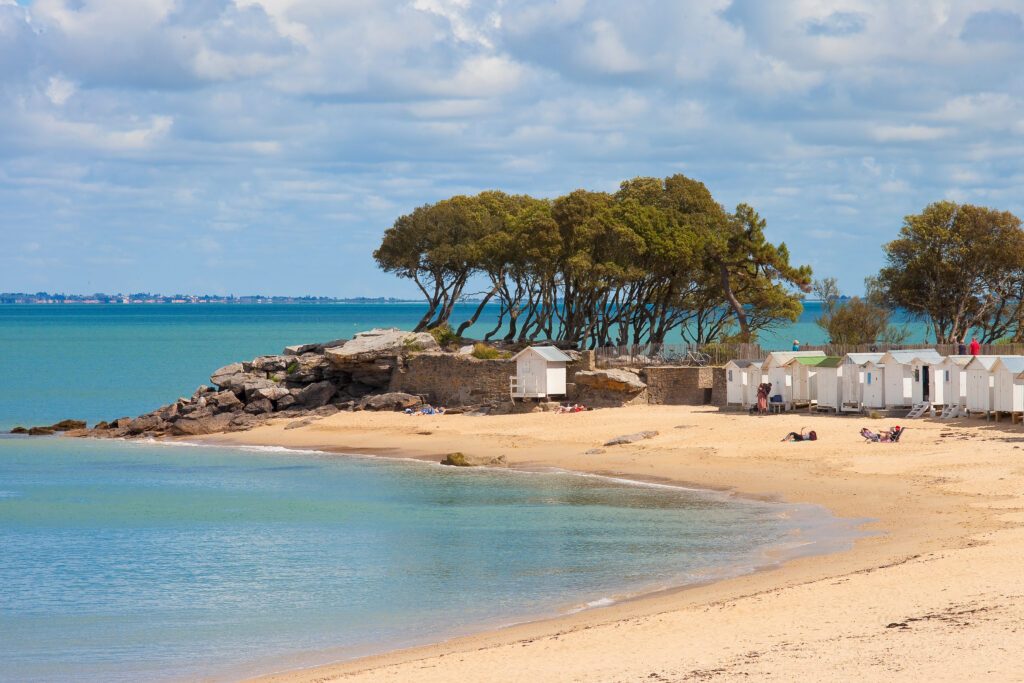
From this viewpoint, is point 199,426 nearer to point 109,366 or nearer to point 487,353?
point 487,353

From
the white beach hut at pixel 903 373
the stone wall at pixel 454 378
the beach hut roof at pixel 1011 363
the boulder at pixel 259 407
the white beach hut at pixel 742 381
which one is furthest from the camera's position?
the boulder at pixel 259 407

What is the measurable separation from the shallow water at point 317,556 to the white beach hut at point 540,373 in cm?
1094

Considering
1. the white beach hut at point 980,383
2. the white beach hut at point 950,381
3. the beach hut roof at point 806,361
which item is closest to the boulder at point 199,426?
the beach hut roof at point 806,361

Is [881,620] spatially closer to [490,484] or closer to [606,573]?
[606,573]

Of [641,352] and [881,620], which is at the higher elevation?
[641,352]

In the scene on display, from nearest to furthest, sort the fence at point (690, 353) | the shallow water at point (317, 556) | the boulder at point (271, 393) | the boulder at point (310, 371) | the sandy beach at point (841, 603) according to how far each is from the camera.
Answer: the sandy beach at point (841, 603)
the shallow water at point (317, 556)
the fence at point (690, 353)
the boulder at point (271, 393)
the boulder at point (310, 371)

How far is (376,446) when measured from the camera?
4531 centimetres

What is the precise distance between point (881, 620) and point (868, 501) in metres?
12.7

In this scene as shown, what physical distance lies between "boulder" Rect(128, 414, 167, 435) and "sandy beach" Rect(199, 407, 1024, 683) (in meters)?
25.0

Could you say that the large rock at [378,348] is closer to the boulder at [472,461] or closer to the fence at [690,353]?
the fence at [690,353]

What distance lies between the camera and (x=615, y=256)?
177 ft

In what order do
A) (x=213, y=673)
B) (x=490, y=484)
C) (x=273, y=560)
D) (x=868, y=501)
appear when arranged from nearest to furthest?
(x=213, y=673), (x=273, y=560), (x=868, y=501), (x=490, y=484)

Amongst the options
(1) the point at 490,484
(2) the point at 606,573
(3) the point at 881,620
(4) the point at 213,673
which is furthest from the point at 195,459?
(3) the point at 881,620

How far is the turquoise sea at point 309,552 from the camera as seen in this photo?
18.6m
